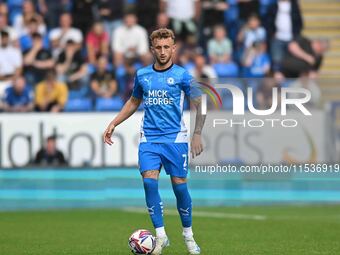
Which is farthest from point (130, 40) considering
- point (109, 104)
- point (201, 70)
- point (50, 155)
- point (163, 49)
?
point (163, 49)

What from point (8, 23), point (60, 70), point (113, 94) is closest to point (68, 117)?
point (113, 94)

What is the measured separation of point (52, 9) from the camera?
77.2 ft

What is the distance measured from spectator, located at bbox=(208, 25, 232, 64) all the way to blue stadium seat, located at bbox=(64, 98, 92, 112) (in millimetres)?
3700

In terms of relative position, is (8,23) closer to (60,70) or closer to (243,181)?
(60,70)

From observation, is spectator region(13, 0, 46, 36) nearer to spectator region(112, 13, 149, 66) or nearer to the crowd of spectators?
the crowd of spectators

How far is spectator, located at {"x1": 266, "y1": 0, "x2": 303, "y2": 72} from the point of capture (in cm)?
2341

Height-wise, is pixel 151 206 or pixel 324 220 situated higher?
pixel 151 206

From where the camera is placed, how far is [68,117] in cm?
1917

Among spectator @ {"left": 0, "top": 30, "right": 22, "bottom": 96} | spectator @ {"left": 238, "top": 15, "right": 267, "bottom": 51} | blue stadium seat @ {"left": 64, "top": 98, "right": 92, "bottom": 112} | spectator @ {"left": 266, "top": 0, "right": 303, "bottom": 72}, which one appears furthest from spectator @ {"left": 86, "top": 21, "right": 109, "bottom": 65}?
spectator @ {"left": 266, "top": 0, "right": 303, "bottom": 72}

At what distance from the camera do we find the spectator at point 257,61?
22.6 meters

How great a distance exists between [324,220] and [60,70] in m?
8.12

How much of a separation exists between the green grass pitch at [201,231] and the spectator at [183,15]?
19.8 ft

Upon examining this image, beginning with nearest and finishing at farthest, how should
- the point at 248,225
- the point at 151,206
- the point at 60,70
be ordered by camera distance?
1. the point at 151,206
2. the point at 248,225
3. the point at 60,70

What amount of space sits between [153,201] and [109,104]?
31.8 feet
